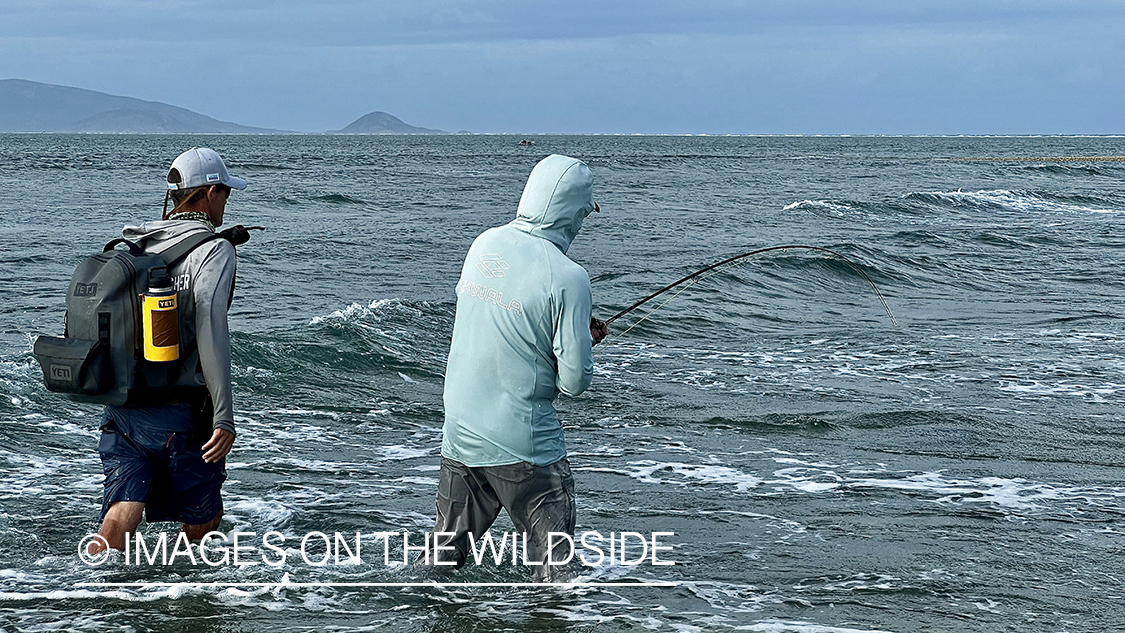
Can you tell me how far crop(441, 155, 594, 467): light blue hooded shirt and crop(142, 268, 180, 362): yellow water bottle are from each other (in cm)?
91

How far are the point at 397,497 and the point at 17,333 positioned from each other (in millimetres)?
6500

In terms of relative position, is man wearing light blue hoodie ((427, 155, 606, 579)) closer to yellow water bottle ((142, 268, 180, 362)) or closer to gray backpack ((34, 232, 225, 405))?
yellow water bottle ((142, 268, 180, 362))

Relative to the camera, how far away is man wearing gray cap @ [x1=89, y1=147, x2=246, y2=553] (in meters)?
3.77

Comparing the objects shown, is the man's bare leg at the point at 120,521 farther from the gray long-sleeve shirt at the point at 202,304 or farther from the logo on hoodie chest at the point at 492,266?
the logo on hoodie chest at the point at 492,266

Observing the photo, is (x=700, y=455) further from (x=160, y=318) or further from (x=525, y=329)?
(x=160, y=318)

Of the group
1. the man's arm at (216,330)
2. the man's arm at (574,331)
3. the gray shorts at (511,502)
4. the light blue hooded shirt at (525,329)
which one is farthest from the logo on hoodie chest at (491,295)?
the man's arm at (216,330)

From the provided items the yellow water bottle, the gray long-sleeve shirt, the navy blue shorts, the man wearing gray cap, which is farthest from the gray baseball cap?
the navy blue shorts

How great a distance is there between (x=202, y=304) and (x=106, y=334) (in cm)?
32

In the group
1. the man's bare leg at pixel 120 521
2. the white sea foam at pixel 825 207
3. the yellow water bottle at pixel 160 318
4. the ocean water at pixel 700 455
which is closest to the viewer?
the yellow water bottle at pixel 160 318

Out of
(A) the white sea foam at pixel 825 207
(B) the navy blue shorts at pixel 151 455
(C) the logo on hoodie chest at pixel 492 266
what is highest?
(C) the logo on hoodie chest at pixel 492 266

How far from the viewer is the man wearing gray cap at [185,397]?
377 centimetres

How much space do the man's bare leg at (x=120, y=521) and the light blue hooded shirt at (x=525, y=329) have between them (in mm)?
1163

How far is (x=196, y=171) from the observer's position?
3.93 meters

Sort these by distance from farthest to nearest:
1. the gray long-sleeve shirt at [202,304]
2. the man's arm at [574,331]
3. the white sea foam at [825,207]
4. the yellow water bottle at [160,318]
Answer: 1. the white sea foam at [825,207]
2. the gray long-sleeve shirt at [202,304]
3. the yellow water bottle at [160,318]
4. the man's arm at [574,331]
